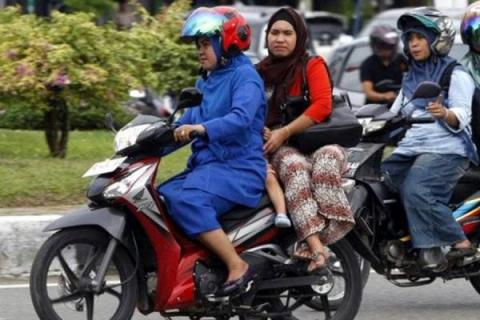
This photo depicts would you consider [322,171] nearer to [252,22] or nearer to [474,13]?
[474,13]

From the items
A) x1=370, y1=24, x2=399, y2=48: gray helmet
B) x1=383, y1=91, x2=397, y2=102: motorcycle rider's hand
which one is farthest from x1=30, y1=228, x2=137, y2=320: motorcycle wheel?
x1=370, y1=24, x2=399, y2=48: gray helmet

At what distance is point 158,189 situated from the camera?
20.3ft

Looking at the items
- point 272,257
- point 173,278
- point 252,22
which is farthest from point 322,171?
point 252,22

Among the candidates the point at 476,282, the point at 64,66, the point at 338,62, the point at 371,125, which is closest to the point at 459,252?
the point at 476,282

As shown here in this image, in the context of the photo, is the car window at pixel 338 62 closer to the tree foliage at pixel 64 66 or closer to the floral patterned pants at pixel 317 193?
the tree foliage at pixel 64 66

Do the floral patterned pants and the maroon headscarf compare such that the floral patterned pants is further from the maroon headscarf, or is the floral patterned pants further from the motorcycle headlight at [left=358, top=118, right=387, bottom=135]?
the motorcycle headlight at [left=358, top=118, right=387, bottom=135]

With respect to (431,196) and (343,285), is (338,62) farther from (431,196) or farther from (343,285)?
(343,285)

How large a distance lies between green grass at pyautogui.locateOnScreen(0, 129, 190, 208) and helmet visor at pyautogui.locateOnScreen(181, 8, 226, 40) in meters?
3.61

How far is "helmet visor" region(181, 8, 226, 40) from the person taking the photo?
20.1 ft

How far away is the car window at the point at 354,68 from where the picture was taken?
1517cm

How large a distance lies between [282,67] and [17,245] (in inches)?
104

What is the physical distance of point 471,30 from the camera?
712 centimetres

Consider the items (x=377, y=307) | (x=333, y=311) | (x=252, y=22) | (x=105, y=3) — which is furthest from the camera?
(x=105, y=3)

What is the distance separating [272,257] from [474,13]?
1.80 meters
